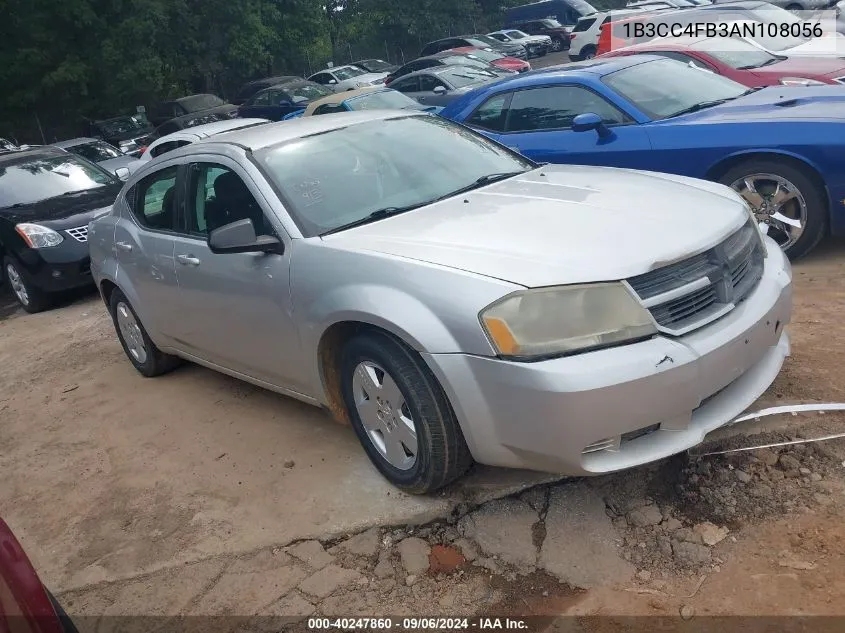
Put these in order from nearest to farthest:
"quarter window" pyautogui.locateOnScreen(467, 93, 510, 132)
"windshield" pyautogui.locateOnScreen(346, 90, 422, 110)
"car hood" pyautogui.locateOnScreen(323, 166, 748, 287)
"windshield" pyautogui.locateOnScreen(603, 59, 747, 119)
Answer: "car hood" pyautogui.locateOnScreen(323, 166, 748, 287), "windshield" pyautogui.locateOnScreen(603, 59, 747, 119), "quarter window" pyautogui.locateOnScreen(467, 93, 510, 132), "windshield" pyautogui.locateOnScreen(346, 90, 422, 110)

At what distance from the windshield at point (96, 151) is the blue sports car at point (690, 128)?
826cm

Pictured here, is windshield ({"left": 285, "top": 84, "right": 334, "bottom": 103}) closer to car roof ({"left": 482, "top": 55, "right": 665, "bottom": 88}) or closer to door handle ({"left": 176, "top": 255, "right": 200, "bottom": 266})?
car roof ({"left": 482, "top": 55, "right": 665, "bottom": 88})

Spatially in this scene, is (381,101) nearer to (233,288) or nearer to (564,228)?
(233,288)

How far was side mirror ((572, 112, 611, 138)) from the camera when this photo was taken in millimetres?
5898

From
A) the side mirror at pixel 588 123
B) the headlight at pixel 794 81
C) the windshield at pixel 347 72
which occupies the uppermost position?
the side mirror at pixel 588 123

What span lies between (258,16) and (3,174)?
66.5ft

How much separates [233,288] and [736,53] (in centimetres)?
805

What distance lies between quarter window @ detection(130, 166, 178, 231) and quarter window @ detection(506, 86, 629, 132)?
326 centimetres

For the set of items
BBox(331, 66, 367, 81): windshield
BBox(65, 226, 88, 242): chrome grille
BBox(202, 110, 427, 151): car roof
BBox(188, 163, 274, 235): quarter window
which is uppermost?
BBox(202, 110, 427, 151): car roof

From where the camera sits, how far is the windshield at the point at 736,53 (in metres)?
9.34

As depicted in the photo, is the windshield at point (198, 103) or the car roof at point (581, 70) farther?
the windshield at point (198, 103)

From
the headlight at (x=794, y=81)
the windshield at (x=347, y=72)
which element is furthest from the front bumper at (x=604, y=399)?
the windshield at (x=347, y=72)

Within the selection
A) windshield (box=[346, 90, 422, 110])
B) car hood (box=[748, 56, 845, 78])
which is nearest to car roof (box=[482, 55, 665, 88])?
car hood (box=[748, 56, 845, 78])

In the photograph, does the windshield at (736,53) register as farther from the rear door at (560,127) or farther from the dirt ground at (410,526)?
the dirt ground at (410,526)
